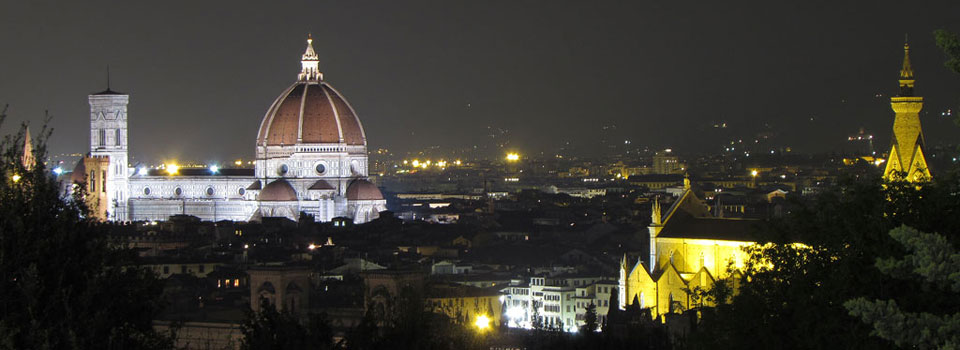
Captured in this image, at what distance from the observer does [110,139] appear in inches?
4080

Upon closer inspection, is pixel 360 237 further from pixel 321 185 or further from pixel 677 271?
pixel 677 271

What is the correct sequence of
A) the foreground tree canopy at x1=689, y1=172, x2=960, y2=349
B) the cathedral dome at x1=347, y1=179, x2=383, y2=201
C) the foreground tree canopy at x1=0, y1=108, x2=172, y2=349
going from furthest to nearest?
the cathedral dome at x1=347, y1=179, x2=383, y2=201 → the foreground tree canopy at x1=689, y1=172, x2=960, y2=349 → the foreground tree canopy at x1=0, y1=108, x2=172, y2=349

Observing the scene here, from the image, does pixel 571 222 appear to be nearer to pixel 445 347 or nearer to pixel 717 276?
pixel 717 276

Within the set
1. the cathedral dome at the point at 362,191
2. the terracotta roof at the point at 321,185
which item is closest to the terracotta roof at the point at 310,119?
the terracotta roof at the point at 321,185

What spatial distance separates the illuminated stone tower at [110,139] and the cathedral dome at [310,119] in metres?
8.01

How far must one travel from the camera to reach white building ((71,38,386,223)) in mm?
101375

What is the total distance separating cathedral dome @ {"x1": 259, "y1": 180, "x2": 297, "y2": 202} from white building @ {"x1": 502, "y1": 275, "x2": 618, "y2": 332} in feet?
124

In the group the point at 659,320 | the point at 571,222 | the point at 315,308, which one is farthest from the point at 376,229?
the point at 315,308

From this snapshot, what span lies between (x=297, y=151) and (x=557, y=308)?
1716 inches

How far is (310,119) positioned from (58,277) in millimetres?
81954

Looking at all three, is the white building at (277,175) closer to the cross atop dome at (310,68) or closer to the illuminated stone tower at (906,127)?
the cross atop dome at (310,68)

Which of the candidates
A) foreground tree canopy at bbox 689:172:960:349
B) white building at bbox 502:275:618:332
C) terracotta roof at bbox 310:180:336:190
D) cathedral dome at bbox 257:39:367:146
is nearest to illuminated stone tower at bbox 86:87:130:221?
cathedral dome at bbox 257:39:367:146

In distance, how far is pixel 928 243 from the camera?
15961 millimetres

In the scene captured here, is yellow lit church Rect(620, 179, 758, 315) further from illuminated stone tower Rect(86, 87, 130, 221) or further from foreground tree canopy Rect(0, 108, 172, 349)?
illuminated stone tower Rect(86, 87, 130, 221)
